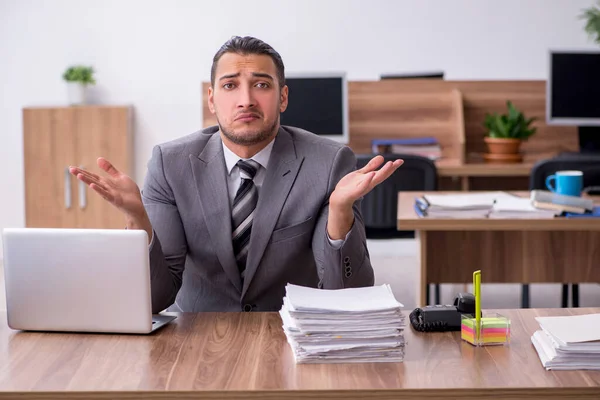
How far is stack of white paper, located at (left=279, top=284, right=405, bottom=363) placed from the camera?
4.91 feet

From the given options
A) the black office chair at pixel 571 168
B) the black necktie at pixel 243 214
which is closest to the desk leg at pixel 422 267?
the black office chair at pixel 571 168

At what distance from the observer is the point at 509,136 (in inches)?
185

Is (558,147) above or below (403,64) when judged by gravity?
below

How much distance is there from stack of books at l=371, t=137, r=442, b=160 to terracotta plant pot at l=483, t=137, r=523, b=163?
12.2 inches

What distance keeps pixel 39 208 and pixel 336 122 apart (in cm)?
215

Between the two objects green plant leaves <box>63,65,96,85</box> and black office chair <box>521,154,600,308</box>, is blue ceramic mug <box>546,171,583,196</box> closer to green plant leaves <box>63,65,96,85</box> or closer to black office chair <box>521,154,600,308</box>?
black office chair <box>521,154,600,308</box>

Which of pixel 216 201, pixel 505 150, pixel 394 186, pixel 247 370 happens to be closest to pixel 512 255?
pixel 394 186

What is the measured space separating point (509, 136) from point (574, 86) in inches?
20.4

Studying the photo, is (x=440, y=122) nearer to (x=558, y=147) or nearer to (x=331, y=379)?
(x=558, y=147)

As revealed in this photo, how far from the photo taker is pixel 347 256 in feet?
6.33

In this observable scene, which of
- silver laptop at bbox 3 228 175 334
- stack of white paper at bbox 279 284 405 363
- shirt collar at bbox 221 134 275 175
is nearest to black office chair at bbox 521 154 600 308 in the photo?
shirt collar at bbox 221 134 275 175

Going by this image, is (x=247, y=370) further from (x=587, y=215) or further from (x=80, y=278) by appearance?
(x=587, y=215)

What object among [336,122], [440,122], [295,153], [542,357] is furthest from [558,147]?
[542,357]

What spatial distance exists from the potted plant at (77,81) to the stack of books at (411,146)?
7.20 ft
